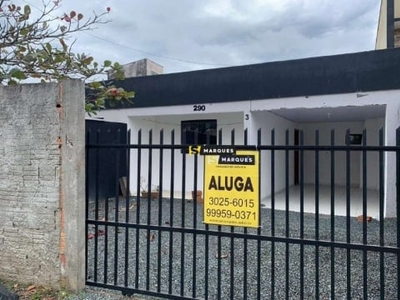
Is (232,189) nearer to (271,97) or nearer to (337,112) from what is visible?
(271,97)

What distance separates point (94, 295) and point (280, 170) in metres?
9.72

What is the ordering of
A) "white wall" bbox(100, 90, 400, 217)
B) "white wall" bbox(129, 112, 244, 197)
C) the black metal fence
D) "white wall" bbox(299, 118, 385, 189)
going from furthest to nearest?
1. "white wall" bbox(299, 118, 385, 189)
2. "white wall" bbox(129, 112, 244, 197)
3. "white wall" bbox(100, 90, 400, 217)
4. the black metal fence

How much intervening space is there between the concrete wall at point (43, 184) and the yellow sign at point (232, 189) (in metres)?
1.34

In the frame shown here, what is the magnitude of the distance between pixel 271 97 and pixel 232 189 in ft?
20.8

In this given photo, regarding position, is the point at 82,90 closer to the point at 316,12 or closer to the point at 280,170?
the point at 280,170

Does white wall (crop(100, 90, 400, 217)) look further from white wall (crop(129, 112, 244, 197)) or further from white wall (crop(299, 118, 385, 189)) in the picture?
white wall (crop(299, 118, 385, 189))

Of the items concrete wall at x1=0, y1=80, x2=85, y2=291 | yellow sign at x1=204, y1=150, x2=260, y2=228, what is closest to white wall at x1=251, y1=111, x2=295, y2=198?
yellow sign at x1=204, y1=150, x2=260, y2=228

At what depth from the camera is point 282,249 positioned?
5422 mm

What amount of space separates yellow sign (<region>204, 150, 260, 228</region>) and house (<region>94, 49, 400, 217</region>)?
10.9 feet

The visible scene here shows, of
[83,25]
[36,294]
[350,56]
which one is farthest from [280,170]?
[36,294]

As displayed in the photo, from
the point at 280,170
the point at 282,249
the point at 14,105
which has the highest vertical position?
the point at 14,105

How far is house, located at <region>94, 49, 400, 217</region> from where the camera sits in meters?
7.80

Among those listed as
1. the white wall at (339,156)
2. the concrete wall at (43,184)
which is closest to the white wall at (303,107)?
A: the white wall at (339,156)

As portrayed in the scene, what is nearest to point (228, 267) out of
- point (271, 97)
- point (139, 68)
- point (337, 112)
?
point (271, 97)
